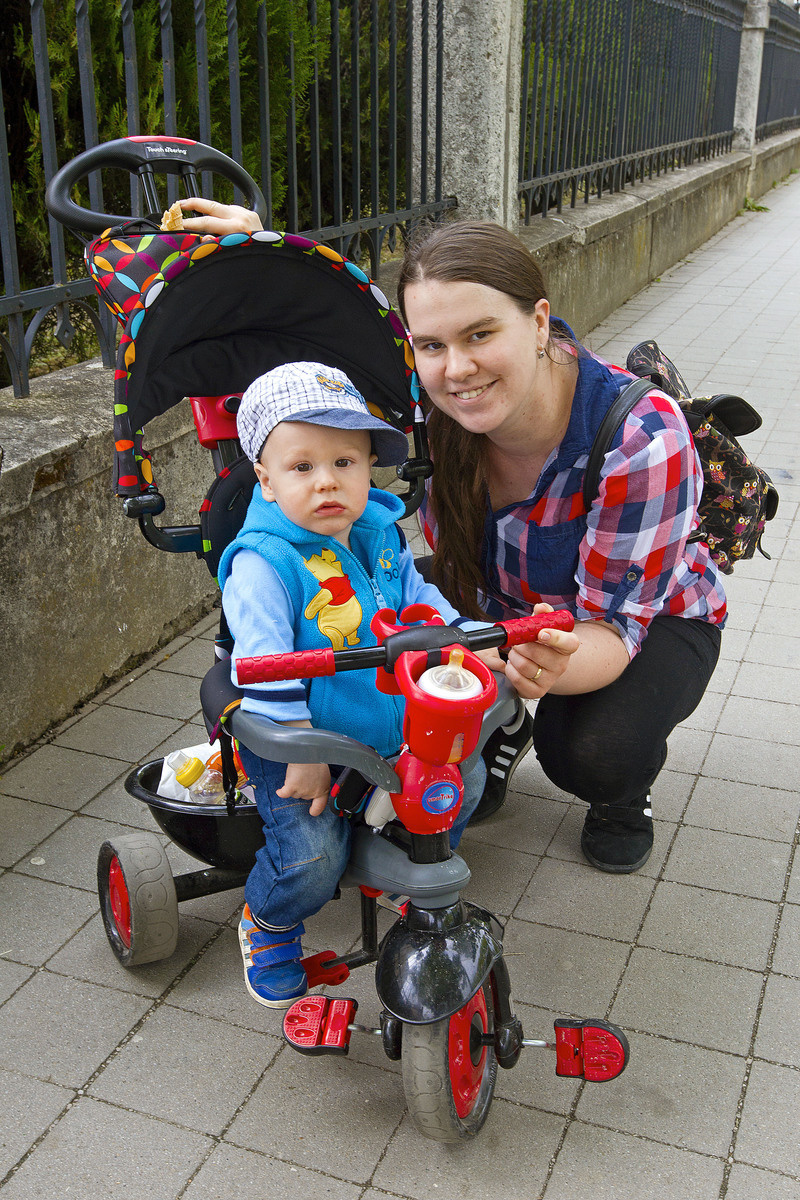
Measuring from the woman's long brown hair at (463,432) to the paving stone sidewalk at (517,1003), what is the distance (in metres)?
0.75

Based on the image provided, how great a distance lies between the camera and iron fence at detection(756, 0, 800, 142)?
1642cm

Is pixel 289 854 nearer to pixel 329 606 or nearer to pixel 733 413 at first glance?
pixel 329 606

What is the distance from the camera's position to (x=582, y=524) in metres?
2.54

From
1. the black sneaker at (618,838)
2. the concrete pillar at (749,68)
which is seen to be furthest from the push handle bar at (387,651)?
the concrete pillar at (749,68)

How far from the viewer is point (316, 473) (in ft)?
6.57

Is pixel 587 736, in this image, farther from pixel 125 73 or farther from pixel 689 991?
pixel 125 73

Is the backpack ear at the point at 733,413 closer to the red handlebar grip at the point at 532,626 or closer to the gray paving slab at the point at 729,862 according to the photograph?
the gray paving slab at the point at 729,862

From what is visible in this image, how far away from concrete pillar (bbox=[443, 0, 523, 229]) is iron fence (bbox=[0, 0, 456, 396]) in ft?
0.72

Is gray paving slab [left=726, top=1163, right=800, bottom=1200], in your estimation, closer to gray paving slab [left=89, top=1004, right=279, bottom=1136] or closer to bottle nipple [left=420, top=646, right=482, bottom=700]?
gray paving slab [left=89, top=1004, right=279, bottom=1136]

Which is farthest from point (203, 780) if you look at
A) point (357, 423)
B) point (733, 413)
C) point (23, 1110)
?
point (733, 413)

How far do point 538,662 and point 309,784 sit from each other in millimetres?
472

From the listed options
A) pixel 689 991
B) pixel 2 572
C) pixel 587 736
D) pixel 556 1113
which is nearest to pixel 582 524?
pixel 587 736

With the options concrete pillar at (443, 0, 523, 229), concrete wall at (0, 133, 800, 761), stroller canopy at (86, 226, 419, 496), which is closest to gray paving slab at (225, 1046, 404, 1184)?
stroller canopy at (86, 226, 419, 496)

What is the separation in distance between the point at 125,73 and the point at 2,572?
1679 millimetres
